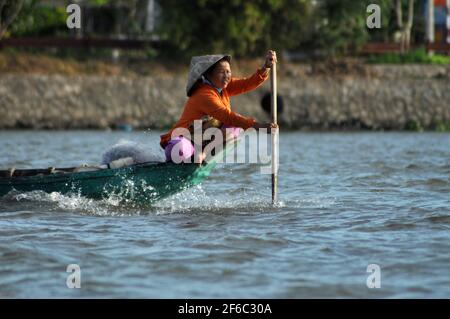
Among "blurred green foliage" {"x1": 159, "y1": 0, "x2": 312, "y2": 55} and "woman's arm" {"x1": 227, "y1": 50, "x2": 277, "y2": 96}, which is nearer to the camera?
"woman's arm" {"x1": 227, "y1": 50, "x2": 277, "y2": 96}

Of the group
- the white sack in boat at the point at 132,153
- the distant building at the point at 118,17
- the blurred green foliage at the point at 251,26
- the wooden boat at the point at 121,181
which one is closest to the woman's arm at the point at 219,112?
the wooden boat at the point at 121,181

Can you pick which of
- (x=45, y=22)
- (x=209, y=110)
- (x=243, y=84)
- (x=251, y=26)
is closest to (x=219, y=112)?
(x=209, y=110)

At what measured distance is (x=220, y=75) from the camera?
11594 millimetres

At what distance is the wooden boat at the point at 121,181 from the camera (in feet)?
38.1

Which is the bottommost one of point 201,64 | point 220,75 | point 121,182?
point 121,182

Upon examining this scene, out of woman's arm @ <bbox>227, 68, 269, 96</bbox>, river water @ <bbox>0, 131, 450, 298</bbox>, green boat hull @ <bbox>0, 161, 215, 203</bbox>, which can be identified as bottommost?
river water @ <bbox>0, 131, 450, 298</bbox>

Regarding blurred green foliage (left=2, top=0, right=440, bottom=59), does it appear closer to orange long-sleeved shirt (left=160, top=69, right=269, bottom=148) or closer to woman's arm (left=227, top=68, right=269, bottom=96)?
woman's arm (left=227, top=68, right=269, bottom=96)

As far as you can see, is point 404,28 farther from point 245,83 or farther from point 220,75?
point 220,75

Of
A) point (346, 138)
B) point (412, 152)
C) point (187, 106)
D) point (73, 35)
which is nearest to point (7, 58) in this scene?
point (73, 35)

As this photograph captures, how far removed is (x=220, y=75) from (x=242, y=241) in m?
2.61

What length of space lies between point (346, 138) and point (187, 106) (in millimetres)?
17739

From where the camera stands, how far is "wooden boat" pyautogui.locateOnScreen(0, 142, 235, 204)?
38.1 feet

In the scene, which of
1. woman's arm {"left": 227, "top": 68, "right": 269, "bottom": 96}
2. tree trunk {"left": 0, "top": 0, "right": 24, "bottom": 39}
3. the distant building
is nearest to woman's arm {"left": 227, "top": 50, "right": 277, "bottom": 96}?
woman's arm {"left": 227, "top": 68, "right": 269, "bottom": 96}

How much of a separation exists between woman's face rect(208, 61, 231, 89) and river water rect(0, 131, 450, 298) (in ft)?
3.34
